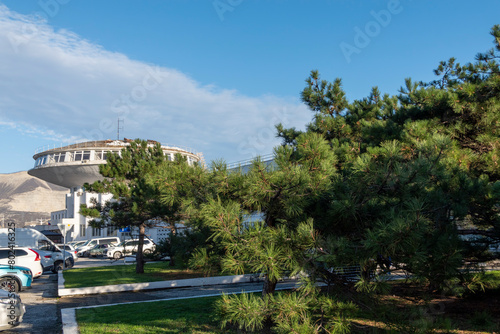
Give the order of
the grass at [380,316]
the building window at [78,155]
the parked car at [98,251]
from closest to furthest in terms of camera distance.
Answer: the grass at [380,316], the parked car at [98,251], the building window at [78,155]

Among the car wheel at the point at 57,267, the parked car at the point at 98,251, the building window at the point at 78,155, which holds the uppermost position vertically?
the building window at the point at 78,155

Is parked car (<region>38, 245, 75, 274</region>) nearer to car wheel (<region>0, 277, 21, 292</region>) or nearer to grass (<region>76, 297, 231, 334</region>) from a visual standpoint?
car wheel (<region>0, 277, 21, 292</region>)

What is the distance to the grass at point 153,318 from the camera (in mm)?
7543

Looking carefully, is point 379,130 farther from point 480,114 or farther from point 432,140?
point 432,140

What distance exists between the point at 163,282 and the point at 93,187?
20.3ft

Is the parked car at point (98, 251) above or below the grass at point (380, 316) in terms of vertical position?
above

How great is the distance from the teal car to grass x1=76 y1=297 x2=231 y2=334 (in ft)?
18.3

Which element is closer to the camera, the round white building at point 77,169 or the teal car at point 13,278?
the teal car at point 13,278

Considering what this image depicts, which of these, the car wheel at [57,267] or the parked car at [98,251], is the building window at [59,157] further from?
the car wheel at [57,267]

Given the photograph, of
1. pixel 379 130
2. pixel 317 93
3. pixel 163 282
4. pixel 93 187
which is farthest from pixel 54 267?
pixel 379 130

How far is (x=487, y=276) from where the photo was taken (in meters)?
5.97

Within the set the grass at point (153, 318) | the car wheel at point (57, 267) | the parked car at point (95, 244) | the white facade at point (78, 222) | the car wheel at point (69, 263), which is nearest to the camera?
the grass at point (153, 318)

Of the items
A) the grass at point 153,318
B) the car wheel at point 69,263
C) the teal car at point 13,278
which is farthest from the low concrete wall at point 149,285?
the car wheel at point 69,263

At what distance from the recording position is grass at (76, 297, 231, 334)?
7.54m
